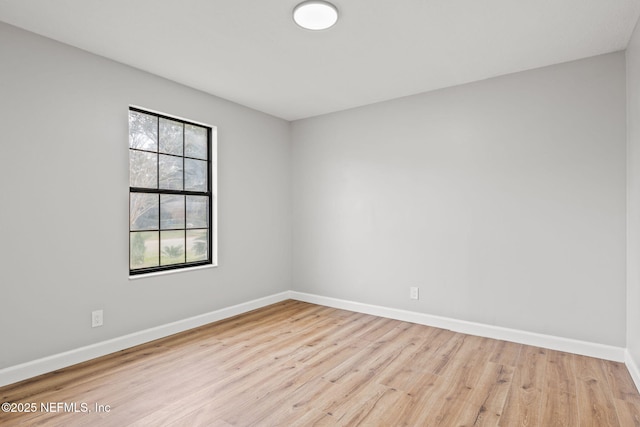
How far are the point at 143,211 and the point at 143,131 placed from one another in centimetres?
76

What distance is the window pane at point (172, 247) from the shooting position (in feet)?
11.5

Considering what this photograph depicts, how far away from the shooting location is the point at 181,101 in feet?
11.7

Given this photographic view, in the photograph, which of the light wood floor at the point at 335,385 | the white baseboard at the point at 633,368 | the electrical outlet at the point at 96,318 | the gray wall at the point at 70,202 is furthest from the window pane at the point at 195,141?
the white baseboard at the point at 633,368

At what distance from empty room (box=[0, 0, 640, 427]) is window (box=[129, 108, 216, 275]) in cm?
2

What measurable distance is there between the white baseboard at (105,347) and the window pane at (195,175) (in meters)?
1.38

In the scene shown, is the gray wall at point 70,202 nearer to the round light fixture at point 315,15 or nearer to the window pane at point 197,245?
the window pane at point 197,245

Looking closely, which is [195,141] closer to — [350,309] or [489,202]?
[350,309]

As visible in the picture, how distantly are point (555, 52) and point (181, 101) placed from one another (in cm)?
341

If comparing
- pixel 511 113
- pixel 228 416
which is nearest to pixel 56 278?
pixel 228 416

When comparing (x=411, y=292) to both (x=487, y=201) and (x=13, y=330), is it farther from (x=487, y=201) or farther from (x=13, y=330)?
(x=13, y=330)

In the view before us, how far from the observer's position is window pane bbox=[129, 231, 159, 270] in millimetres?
3238

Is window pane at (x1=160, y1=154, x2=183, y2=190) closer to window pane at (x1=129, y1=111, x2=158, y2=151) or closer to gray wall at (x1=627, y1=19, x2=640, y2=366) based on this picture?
window pane at (x1=129, y1=111, x2=158, y2=151)

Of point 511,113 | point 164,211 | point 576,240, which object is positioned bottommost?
point 576,240

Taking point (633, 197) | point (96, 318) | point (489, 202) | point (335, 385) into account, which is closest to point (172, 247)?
point (96, 318)
